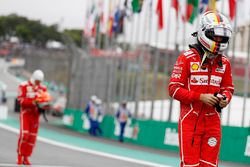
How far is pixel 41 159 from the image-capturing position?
15.7m

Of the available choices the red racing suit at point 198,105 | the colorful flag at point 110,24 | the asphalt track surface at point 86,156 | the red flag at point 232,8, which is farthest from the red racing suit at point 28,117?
the colorful flag at point 110,24

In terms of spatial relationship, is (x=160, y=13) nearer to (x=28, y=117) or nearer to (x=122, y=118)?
(x=122, y=118)

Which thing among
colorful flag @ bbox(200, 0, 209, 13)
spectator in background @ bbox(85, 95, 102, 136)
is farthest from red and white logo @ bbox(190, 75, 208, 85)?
spectator in background @ bbox(85, 95, 102, 136)

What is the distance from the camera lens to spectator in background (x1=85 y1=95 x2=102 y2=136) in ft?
101

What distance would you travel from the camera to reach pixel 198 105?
7.71m

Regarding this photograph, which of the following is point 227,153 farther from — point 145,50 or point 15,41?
point 15,41

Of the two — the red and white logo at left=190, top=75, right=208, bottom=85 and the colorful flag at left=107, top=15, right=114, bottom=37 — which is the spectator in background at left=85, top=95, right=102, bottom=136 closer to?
the colorful flag at left=107, top=15, right=114, bottom=37

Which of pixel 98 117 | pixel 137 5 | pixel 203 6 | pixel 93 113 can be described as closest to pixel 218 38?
pixel 203 6

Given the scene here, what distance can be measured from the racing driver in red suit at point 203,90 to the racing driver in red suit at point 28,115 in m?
6.50

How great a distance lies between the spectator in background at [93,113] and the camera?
3080 centimetres

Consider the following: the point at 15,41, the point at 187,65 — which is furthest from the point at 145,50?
the point at 15,41

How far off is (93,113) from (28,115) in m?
17.5

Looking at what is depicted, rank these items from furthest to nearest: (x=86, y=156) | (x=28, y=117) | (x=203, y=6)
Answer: (x=203, y=6) < (x=86, y=156) < (x=28, y=117)

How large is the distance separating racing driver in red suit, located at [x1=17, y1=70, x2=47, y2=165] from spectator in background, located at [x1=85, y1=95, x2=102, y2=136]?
54.1 feet
